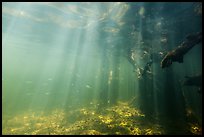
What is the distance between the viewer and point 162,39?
86.4 feet

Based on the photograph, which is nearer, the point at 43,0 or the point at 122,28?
the point at 43,0

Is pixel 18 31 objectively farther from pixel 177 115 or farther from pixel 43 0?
pixel 177 115

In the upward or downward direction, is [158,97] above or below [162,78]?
below

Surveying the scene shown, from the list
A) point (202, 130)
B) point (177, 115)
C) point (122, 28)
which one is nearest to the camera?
point (202, 130)

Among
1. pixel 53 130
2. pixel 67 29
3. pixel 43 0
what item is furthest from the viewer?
pixel 67 29

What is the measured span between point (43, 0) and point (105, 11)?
5.79 m

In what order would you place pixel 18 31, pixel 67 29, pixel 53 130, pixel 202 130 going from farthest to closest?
pixel 18 31, pixel 67 29, pixel 53 130, pixel 202 130

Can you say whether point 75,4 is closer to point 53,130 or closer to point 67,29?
point 67,29

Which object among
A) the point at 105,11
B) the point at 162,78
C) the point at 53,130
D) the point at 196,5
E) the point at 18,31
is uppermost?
the point at 18,31

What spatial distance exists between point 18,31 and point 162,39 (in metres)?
21.4

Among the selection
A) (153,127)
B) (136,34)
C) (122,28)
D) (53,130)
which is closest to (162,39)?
(136,34)

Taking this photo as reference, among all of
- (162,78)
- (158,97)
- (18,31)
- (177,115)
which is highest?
(18,31)

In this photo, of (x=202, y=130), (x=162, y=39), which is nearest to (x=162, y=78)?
(x=162, y=39)

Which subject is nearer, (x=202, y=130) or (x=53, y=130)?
(x=202, y=130)
